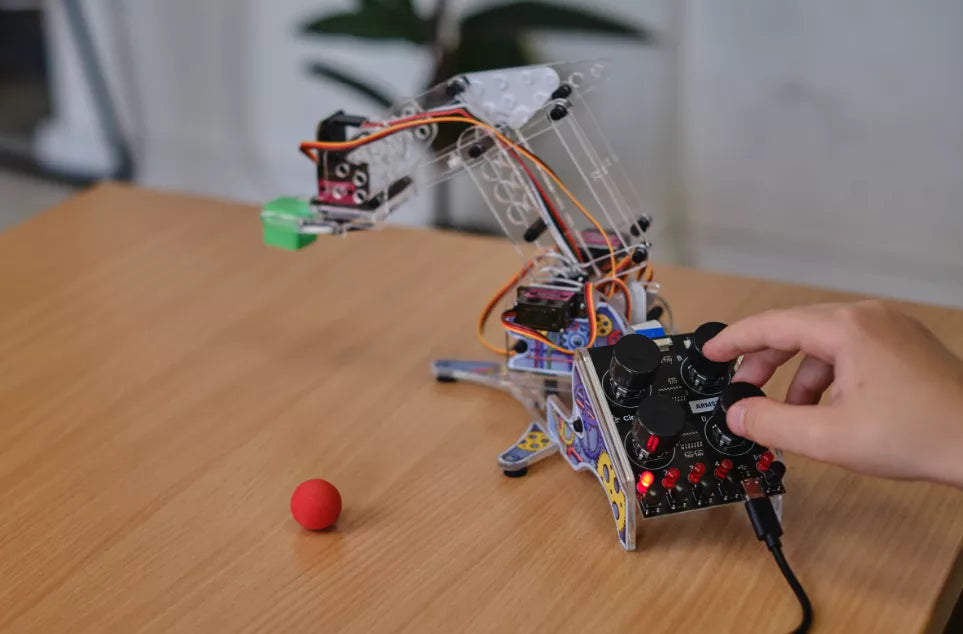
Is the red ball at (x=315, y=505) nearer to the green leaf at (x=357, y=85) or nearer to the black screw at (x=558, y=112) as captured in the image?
the black screw at (x=558, y=112)

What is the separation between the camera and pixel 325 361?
1017mm

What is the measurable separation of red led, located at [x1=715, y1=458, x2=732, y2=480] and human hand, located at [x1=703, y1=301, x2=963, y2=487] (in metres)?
0.04

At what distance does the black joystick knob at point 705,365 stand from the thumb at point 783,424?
0.05m

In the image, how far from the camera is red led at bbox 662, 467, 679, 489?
0.74 m

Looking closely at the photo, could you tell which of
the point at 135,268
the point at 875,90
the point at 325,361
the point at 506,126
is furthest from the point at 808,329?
the point at 875,90

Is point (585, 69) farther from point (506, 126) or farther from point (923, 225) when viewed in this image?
point (923, 225)

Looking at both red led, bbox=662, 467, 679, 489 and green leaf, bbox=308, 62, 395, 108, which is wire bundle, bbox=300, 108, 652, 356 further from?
green leaf, bbox=308, 62, 395, 108

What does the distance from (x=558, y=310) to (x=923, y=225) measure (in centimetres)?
125

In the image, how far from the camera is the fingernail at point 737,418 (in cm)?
71

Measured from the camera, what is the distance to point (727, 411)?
0.73 meters

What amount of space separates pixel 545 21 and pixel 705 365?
116 centimetres

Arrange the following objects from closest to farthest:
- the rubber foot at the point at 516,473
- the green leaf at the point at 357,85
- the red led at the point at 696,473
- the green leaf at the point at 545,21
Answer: the red led at the point at 696,473
the rubber foot at the point at 516,473
the green leaf at the point at 545,21
the green leaf at the point at 357,85

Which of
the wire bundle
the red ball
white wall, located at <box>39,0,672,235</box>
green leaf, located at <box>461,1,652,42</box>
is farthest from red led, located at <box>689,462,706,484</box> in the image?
white wall, located at <box>39,0,672,235</box>

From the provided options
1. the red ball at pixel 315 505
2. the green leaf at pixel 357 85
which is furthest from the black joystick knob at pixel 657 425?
the green leaf at pixel 357 85
